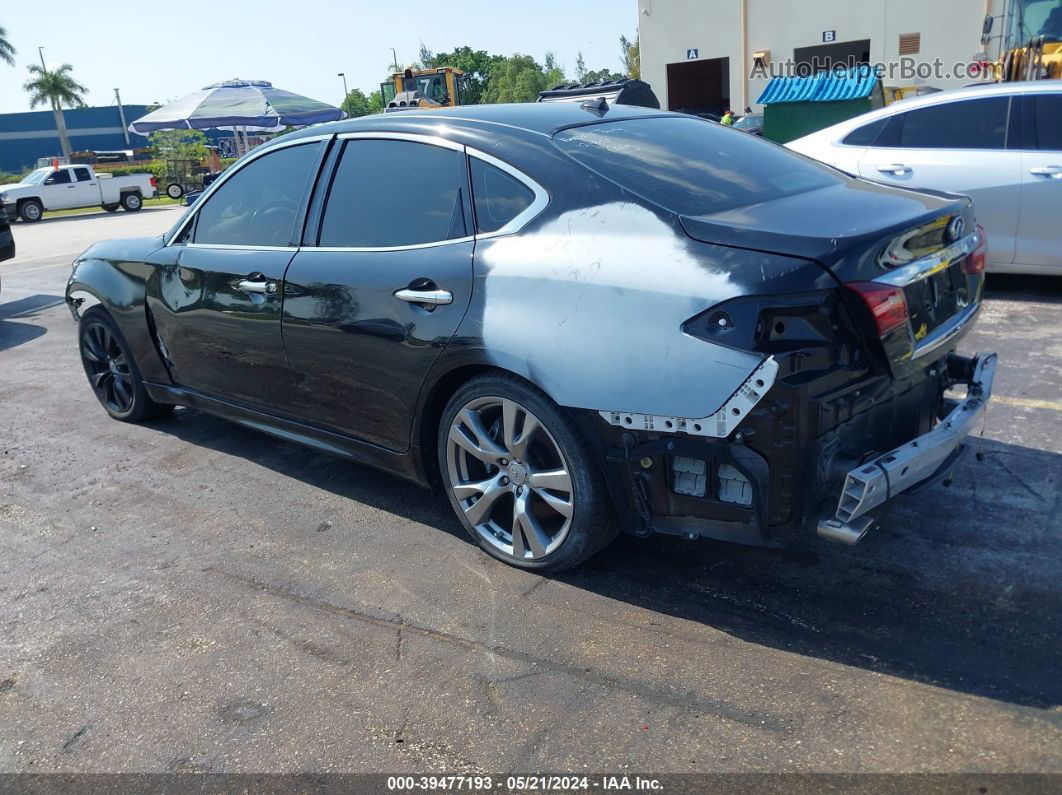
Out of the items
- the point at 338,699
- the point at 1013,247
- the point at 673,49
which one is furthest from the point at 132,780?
the point at 673,49

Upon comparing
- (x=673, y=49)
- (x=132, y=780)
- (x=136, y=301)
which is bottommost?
(x=132, y=780)

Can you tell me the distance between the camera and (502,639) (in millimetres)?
3113

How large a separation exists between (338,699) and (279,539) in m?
1.30

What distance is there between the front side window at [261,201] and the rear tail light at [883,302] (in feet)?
8.34

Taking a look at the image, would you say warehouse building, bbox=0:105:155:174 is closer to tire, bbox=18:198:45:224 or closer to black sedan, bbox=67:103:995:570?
tire, bbox=18:198:45:224

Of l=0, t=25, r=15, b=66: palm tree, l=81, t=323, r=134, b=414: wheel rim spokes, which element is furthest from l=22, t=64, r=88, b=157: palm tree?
l=81, t=323, r=134, b=414: wheel rim spokes

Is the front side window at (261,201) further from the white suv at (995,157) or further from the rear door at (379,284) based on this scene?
the white suv at (995,157)

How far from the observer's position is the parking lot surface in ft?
8.45

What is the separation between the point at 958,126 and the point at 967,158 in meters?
0.29

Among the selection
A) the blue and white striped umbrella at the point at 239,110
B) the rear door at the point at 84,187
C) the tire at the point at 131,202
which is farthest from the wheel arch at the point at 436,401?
the tire at the point at 131,202

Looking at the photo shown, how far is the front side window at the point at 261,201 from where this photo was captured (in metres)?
4.18

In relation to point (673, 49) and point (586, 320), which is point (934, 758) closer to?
point (586, 320)

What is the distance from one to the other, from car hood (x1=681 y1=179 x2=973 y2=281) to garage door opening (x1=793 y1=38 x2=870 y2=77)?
90.7ft

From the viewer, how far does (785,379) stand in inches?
105
